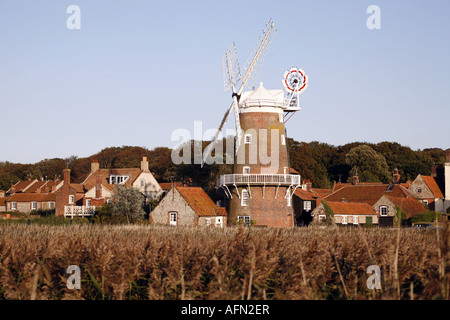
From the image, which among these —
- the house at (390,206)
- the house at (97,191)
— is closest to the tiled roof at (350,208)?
the house at (390,206)

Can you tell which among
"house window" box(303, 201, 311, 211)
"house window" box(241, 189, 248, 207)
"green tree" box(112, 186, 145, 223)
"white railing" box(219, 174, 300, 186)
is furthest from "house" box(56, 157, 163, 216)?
"white railing" box(219, 174, 300, 186)

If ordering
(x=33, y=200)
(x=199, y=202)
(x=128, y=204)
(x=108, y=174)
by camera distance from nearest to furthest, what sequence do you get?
(x=199, y=202) → (x=128, y=204) → (x=108, y=174) → (x=33, y=200)

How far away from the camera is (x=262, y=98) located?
44031 mm

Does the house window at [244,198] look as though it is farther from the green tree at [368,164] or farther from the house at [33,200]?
the green tree at [368,164]

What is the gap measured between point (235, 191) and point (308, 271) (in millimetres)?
32016

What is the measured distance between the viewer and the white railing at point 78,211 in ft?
192

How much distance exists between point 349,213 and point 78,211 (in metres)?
27.5

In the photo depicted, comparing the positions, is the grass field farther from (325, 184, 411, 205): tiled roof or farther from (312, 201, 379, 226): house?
(325, 184, 411, 205): tiled roof

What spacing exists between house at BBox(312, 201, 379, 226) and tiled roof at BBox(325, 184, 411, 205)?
333cm

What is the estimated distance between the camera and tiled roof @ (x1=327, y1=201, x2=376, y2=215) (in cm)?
5238

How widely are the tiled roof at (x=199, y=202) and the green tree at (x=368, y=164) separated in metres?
40.5

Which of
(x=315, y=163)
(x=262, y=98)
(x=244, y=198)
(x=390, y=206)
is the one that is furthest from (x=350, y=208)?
(x=315, y=163)

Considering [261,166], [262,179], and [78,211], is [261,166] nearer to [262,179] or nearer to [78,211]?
[262,179]

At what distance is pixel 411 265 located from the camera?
13.1 m
